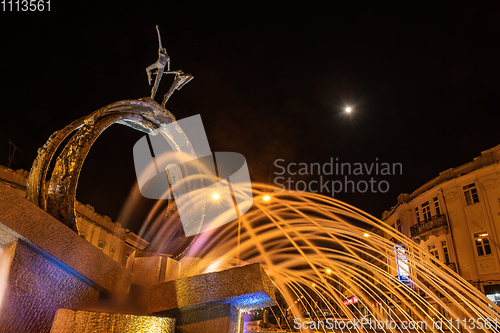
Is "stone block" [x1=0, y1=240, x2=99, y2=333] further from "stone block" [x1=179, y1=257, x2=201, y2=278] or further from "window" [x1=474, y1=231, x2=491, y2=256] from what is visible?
"window" [x1=474, y1=231, x2=491, y2=256]

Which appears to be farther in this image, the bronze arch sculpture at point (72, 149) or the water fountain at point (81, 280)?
the bronze arch sculpture at point (72, 149)

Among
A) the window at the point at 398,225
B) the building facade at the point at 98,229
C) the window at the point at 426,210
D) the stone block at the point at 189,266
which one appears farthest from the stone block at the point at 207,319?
the window at the point at 398,225

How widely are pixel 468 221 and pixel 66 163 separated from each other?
101 feet

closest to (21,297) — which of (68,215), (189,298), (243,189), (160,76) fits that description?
(68,215)

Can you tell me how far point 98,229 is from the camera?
38.1 metres

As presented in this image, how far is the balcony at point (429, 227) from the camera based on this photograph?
27.7 metres

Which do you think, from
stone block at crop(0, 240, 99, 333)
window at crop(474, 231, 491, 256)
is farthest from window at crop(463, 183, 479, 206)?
stone block at crop(0, 240, 99, 333)

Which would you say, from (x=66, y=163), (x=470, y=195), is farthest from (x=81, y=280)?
(x=470, y=195)

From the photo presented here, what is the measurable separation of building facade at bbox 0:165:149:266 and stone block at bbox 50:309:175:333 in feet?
94.8

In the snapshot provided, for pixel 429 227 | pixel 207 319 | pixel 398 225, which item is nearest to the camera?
pixel 207 319

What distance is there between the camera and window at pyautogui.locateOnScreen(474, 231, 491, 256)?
24300 mm

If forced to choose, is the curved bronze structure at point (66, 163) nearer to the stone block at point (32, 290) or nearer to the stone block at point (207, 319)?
the stone block at point (32, 290)

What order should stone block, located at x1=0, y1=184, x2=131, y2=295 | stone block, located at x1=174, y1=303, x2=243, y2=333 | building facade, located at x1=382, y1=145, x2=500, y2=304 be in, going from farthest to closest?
building facade, located at x1=382, y1=145, x2=500, y2=304
stone block, located at x1=174, y1=303, x2=243, y2=333
stone block, located at x1=0, y1=184, x2=131, y2=295

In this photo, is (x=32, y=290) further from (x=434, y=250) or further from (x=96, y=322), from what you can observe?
(x=434, y=250)
